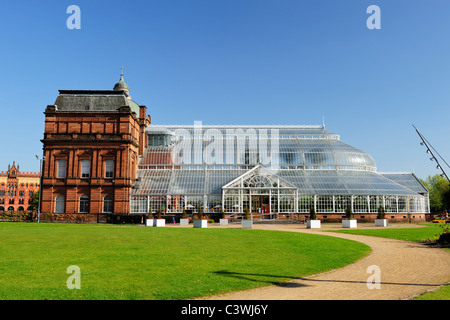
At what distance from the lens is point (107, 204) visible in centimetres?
5547

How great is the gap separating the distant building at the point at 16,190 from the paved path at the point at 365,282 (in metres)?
147

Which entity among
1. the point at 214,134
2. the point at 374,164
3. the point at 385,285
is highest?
the point at 214,134

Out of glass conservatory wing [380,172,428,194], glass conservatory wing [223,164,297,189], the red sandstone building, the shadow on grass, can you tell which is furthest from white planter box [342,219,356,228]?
the red sandstone building

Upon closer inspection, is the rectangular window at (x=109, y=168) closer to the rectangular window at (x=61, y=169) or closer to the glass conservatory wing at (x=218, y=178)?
the rectangular window at (x=61, y=169)

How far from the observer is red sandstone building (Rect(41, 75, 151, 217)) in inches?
2170

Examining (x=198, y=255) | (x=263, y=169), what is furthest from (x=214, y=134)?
(x=198, y=255)

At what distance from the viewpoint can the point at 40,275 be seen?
38.7 ft

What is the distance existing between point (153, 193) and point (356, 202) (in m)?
31.2

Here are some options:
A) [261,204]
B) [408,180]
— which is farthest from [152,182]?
[408,180]

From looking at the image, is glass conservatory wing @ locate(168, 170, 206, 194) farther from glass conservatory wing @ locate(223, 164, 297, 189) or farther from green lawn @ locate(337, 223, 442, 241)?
green lawn @ locate(337, 223, 442, 241)

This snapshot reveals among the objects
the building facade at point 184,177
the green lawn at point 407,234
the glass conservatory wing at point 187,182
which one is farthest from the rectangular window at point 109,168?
the green lawn at point 407,234

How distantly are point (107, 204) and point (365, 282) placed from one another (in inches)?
1945

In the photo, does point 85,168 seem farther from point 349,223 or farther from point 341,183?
point 341,183

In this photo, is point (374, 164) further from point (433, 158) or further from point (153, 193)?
point (433, 158)
